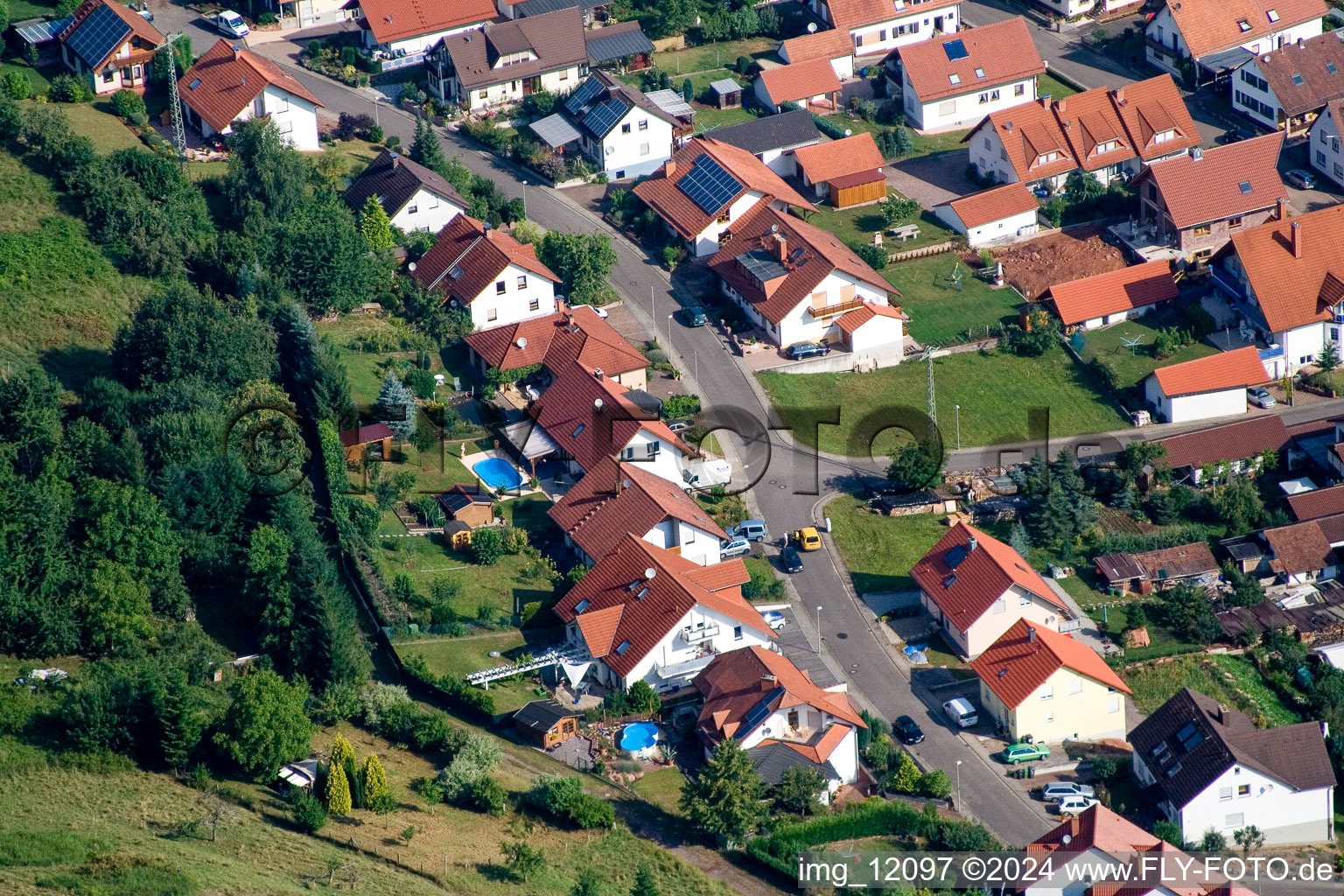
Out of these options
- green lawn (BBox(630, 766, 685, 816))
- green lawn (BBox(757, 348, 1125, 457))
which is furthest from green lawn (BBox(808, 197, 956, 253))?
green lawn (BBox(630, 766, 685, 816))

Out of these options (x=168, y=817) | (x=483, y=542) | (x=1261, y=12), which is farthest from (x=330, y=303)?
(x=1261, y=12)

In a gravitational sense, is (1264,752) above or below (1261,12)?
below

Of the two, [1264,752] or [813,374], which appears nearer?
[1264,752]

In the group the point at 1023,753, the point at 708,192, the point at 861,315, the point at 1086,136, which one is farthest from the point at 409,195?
the point at 1023,753

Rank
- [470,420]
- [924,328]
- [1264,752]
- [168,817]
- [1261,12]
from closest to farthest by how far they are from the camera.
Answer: [168,817] < [1264,752] < [470,420] < [924,328] < [1261,12]

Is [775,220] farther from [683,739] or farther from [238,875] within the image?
[238,875]

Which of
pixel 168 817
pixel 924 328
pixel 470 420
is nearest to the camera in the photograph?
pixel 168 817

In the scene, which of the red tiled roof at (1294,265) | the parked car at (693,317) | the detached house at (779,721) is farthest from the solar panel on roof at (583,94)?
the detached house at (779,721)
